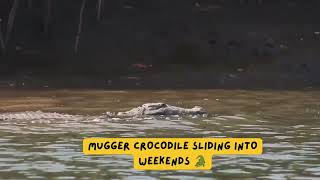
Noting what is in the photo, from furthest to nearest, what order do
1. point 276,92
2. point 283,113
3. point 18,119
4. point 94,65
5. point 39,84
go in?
1. point 94,65
2. point 39,84
3. point 276,92
4. point 283,113
5. point 18,119

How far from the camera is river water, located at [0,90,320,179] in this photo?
1517 cm

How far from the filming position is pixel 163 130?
67.6ft

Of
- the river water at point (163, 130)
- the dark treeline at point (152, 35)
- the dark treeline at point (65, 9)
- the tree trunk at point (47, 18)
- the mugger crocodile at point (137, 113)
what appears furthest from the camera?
the dark treeline at point (65, 9)

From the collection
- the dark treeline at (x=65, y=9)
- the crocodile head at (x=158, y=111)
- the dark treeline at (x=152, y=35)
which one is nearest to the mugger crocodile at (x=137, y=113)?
the crocodile head at (x=158, y=111)

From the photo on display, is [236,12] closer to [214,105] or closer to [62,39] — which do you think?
[62,39]

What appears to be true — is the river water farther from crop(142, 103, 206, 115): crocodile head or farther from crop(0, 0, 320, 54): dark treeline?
crop(0, 0, 320, 54): dark treeline

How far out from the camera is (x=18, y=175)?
579 inches

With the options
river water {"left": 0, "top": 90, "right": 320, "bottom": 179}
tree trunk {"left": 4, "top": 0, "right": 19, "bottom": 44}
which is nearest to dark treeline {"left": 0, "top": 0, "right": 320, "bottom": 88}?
tree trunk {"left": 4, "top": 0, "right": 19, "bottom": 44}

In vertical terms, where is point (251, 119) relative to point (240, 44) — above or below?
below

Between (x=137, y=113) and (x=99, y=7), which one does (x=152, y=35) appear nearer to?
(x=99, y=7)

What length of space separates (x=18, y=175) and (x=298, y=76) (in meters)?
23.4

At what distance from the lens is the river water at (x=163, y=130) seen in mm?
15172

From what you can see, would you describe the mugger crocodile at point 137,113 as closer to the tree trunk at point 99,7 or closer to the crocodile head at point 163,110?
the crocodile head at point 163,110

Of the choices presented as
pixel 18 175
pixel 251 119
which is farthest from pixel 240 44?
pixel 18 175
